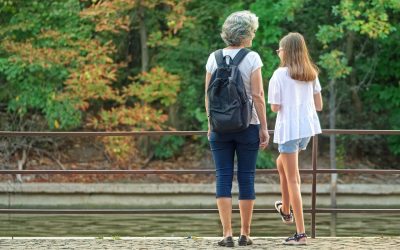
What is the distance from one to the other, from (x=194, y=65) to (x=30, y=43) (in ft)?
12.5

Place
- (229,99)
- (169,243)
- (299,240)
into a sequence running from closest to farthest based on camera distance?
(229,99) < (299,240) < (169,243)

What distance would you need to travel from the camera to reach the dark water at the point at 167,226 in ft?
56.6

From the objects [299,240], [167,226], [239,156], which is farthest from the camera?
[167,226]

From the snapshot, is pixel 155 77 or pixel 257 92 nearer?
pixel 257 92

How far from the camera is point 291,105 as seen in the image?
9367 mm

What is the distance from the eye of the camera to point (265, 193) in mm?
23531

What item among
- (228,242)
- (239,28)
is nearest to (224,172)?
(228,242)

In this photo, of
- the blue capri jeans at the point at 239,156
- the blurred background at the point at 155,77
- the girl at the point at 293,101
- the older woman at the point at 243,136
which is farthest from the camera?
the blurred background at the point at 155,77

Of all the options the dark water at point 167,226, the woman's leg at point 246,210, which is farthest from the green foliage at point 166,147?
the woman's leg at point 246,210

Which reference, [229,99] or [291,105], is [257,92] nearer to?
[229,99]

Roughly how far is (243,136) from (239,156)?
18cm

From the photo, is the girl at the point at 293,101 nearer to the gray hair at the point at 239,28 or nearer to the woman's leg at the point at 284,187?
the woman's leg at the point at 284,187

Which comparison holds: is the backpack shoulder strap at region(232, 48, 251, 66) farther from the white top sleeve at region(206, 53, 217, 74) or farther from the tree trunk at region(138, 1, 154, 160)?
the tree trunk at region(138, 1, 154, 160)

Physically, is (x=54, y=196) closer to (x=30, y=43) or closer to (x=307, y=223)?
(x=30, y=43)
